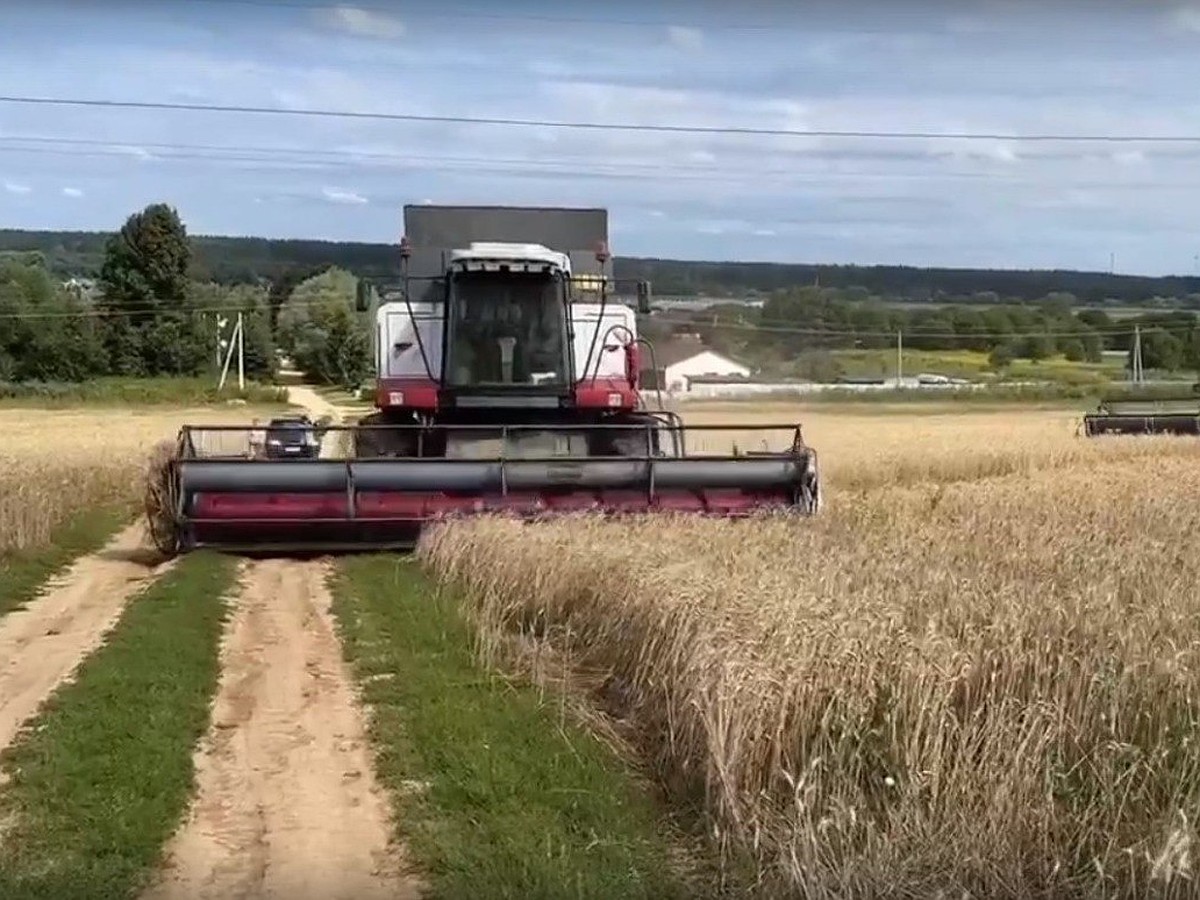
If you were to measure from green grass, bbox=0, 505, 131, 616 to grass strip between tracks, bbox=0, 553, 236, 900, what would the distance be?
292 centimetres

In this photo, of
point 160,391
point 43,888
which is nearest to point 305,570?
point 43,888

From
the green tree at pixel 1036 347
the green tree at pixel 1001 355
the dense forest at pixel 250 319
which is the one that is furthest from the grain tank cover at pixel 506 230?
the green tree at pixel 1036 347

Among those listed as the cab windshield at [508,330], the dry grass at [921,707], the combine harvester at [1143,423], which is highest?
the cab windshield at [508,330]

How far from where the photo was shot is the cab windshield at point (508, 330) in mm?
15094

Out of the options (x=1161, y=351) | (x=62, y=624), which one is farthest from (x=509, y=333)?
(x=1161, y=351)

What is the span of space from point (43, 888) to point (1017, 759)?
2.97 metres

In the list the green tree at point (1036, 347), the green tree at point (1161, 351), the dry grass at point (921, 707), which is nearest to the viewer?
the dry grass at point (921, 707)

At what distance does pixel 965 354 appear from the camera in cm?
7594

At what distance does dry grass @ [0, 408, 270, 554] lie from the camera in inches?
570

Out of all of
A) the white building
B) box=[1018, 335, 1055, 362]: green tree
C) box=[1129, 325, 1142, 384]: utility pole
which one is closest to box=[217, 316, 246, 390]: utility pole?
the white building

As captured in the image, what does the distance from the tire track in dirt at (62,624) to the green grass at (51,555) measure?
126 millimetres

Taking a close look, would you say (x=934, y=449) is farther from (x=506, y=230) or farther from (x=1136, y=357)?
(x=1136, y=357)

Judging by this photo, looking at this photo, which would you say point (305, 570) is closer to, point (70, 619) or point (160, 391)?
point (70, 619)

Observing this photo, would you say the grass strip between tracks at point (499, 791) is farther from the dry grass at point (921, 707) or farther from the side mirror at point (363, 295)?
the side mirror at point (363, 295)
